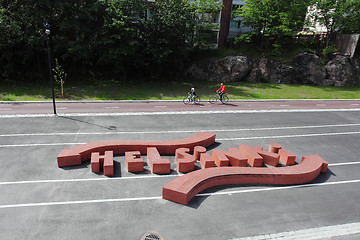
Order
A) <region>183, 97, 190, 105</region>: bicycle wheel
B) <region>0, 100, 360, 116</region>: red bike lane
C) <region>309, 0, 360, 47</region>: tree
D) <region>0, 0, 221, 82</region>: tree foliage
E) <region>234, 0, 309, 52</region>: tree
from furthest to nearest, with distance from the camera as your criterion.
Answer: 1. <region>234, 0, 309, 52</region>: tree
2. <region>309, 0, 360, 47</region>: tree
3. <region>0, 0, 221, 82</region>: tree foliage
4. <region>183, 97, 190, 105</region>: bicycle wheel
5. <region>0, 100, 360, 116</region>: red bike lane

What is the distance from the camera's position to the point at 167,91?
98.5ft

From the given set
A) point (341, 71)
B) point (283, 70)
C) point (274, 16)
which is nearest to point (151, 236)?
point (274, 16)

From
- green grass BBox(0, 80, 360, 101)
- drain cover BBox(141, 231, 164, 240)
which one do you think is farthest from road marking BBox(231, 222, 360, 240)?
green grass BBox(0, 80, 360, 101)

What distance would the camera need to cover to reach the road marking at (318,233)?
26.9 ft

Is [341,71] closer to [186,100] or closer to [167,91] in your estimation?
[186,100]

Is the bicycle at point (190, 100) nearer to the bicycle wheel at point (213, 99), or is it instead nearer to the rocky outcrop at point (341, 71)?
the bicycle wheel at point (213, 99)

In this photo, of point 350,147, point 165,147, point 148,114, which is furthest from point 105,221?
point 350,147

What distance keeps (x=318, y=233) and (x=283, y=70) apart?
33798 millimetres

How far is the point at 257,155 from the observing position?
12938mm

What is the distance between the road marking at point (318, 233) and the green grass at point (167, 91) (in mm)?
20078

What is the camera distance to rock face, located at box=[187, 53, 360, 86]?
37.0m

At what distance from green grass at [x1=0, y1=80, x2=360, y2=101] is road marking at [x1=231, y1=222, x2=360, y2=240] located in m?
20.1

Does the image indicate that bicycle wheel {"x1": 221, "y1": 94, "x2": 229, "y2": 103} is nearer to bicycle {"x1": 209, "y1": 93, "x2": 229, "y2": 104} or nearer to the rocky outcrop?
bicycle {"x1": 209, "y1": 93, "x2": 229, "y2": 104}

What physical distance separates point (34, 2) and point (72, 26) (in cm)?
415
